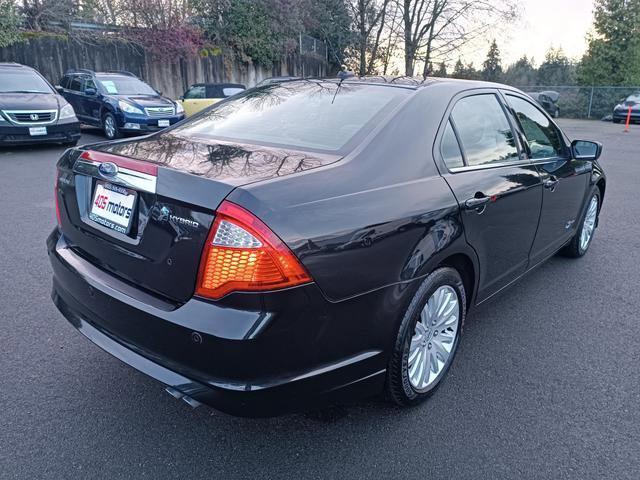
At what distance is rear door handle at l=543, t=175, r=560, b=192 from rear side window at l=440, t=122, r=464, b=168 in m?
1.05

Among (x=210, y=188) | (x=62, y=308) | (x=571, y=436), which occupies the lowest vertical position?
(x=571, y=436)

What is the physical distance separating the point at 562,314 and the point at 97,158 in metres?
3.22

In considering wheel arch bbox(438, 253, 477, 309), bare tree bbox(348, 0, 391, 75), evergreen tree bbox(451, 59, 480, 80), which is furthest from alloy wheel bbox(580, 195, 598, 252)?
evergreen tree bbox(451, 59, 480, 80)

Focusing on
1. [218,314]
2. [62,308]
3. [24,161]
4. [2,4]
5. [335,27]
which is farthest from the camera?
[335,27]

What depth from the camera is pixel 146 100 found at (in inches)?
469

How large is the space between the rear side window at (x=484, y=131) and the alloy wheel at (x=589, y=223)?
1887 millimetres

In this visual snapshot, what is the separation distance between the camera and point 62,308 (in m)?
2.59

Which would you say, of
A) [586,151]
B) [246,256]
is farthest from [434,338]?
[586,151]

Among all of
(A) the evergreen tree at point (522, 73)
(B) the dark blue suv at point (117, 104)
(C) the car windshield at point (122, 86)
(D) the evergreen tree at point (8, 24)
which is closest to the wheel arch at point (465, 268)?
(B) the dark blue suv at point (117, 104)

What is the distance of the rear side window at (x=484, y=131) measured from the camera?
2859mm

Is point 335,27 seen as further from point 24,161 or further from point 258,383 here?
point 258,383

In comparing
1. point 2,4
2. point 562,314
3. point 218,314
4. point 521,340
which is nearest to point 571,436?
point 521,340

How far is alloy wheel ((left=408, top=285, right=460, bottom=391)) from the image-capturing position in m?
2.52

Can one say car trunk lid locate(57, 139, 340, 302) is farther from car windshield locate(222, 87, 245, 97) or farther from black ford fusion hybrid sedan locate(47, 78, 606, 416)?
car windshield locate(222, 87, 245, 97)
